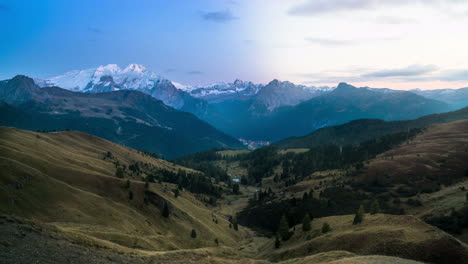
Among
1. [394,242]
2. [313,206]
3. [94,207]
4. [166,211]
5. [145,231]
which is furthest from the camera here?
[313,206]

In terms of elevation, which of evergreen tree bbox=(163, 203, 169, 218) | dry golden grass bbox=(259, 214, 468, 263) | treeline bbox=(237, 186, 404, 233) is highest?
dry golden grass bbox=(259, 214, 468, 263)

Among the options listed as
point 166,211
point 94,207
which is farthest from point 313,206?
point 94,207

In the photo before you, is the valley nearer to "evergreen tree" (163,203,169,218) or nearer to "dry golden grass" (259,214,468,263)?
"dry golden grass" (259,214,468,263)

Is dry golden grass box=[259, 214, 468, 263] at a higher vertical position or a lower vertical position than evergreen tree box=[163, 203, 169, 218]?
higher

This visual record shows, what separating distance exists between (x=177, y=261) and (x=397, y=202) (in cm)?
15189

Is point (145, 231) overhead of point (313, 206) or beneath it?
overhead

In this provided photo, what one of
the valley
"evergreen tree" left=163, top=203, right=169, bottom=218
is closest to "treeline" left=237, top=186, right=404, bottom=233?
the valley

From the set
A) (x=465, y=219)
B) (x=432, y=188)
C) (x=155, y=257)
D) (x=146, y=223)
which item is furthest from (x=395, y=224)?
(x=432, y=188)

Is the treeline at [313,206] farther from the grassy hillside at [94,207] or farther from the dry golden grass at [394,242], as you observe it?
the dry golden grass at [394,242]

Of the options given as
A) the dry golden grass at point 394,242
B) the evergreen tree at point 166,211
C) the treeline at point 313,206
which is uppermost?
the dry golden grass at point 394,242

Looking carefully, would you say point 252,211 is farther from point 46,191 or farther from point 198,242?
point 46,191

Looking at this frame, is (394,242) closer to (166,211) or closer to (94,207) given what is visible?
(166,211)

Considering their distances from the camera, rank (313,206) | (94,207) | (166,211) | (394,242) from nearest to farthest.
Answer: (394,242)
(94,207)
(166,211)
(313,206)

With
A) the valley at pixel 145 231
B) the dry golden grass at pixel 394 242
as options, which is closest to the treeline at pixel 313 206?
the valley at pixel 145 231
